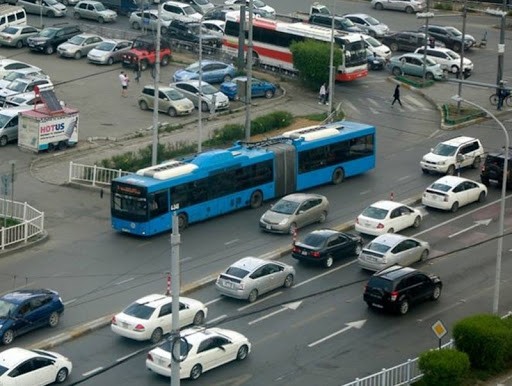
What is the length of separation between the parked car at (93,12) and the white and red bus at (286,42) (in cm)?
1169

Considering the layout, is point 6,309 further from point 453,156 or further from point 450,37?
point 450,37

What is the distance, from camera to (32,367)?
38.2 metres

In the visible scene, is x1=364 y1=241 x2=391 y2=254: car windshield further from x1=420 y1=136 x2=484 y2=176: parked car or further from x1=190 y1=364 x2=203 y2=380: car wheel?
x1=420 y1=136 x2=484 y2=176: parked car

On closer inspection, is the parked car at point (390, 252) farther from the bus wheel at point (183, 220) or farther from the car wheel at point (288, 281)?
the bus wheel at point (183, 220)

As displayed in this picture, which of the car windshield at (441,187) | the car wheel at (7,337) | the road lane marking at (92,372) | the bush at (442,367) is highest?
the bush at (442,367)

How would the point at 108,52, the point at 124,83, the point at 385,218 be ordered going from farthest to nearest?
the point at 108,52, the point at 124,83, the point at 385,218

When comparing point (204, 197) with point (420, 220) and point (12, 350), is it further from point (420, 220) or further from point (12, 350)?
point (12, 350)

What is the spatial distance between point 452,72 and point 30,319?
43.3 metres

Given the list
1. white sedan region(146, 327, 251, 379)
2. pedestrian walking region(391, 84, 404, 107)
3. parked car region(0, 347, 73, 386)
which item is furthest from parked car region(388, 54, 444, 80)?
parked car region(0, 347, 73, 386)

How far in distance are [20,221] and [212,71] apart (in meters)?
26.7

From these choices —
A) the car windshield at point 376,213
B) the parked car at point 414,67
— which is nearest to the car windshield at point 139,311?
the car windshield at point 376,213

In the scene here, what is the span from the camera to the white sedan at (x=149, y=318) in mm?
41688

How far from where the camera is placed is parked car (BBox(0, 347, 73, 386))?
124ft

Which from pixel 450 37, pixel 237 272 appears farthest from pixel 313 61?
pixel 237 272
